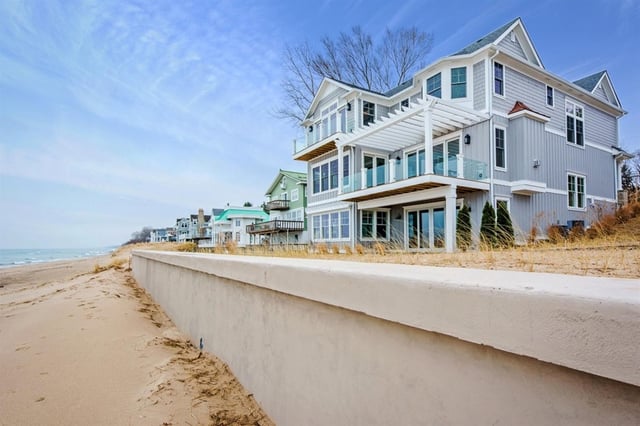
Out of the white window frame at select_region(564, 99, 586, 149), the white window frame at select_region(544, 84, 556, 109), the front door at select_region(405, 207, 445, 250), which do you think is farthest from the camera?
the white window frame at select_region(564, 99, 586, 149)

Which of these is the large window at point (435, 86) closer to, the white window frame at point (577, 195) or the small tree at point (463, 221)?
the small tree at point (463, 221)

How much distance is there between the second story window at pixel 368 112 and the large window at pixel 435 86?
135 inches

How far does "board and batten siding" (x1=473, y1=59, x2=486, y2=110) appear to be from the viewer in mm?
12273

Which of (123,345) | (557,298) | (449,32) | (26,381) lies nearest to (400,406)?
(557,298)

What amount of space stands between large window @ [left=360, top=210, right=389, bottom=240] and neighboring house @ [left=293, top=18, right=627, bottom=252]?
0.05m

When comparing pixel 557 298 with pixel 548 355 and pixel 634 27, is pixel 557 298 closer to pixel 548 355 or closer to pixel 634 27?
pixel 548 355

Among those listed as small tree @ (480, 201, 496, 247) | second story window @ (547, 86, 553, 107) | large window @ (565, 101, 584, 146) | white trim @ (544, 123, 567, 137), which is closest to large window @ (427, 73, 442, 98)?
white trim @ (544, 123, 567, 137)

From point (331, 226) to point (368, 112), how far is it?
6.25m

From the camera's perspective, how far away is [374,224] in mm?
15820

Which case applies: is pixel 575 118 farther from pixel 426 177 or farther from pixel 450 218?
pixel 426 177

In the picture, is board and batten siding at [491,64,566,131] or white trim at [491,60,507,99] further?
board and batten siding at [491,64,566,131]

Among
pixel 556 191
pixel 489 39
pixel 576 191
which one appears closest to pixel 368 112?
pixel 489 39

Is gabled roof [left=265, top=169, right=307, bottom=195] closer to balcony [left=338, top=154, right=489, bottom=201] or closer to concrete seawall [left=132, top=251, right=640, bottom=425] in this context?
balcony [left=338, top=154, right=489, bottom=201]

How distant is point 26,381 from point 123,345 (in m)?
1.06
